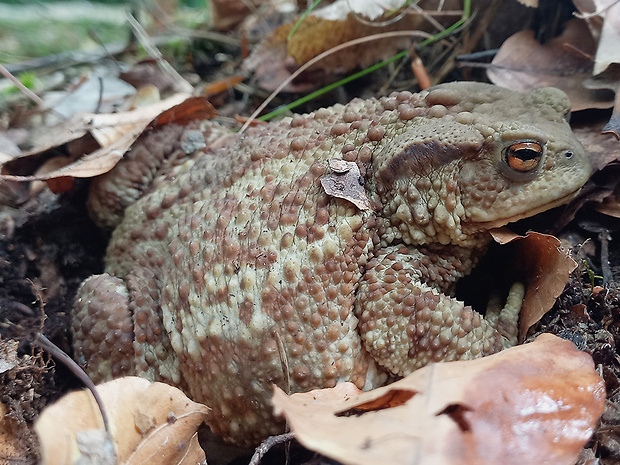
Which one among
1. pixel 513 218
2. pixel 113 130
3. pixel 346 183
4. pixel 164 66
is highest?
pixel 164 66

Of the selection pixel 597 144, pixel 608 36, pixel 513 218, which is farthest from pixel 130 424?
pixel 608 36

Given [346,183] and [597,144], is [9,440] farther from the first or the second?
[597,144]

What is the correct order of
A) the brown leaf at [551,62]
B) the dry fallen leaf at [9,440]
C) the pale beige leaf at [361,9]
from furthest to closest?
the pale beige leaf at [361,9], the brown leaf at [551,62], the dry fallen leaf at [9,440]

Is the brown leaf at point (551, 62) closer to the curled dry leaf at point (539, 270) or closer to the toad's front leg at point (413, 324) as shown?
the curled dry leaf at point (539, 270)

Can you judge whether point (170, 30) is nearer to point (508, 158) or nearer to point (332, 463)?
point (508, 158)

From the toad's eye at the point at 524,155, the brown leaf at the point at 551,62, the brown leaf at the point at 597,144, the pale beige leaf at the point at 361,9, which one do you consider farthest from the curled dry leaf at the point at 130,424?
the pale beige leaf at the point at 361,9

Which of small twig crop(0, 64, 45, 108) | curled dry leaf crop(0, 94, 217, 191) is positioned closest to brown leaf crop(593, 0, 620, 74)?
curled dry leaf crop(0, 94, 217, 191)

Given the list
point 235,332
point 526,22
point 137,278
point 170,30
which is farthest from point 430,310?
point 170,30
